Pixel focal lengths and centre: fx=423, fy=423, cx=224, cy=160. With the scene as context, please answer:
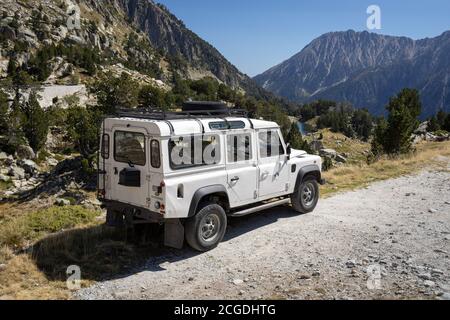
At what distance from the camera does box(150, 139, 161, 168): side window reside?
8.04 meters

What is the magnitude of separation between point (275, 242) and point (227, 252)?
4.17 ft

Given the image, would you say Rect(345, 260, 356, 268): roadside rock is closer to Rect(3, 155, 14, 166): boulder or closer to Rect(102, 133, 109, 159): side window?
Rect(102, 133, 109, 159): side window

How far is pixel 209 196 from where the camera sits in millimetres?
9008

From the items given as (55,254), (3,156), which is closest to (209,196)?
(55,254)

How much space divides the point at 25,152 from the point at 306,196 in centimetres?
4696

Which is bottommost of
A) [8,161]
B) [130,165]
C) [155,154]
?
[8,161]

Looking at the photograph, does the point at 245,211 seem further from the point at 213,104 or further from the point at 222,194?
the point at 213,104

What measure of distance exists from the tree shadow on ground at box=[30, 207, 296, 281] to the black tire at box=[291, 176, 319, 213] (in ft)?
7.04

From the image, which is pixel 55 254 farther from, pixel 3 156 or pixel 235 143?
pixel 3 156

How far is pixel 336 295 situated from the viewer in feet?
22.8

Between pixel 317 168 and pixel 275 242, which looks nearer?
pixel 275 242

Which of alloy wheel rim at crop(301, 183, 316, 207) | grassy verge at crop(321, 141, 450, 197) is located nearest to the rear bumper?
alloy wheel rim at crop(301, 183, 316, 207)

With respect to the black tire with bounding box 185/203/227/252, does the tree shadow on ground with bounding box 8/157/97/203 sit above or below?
below
